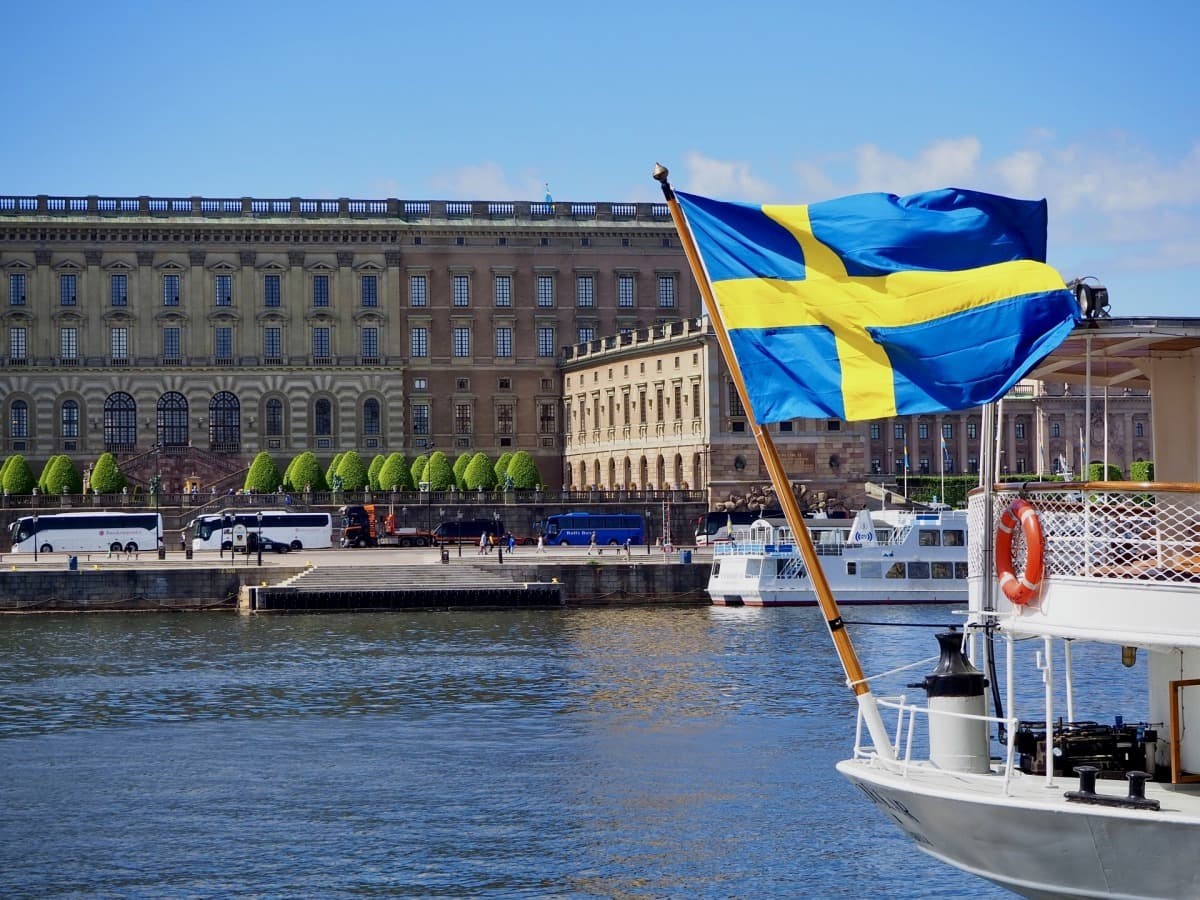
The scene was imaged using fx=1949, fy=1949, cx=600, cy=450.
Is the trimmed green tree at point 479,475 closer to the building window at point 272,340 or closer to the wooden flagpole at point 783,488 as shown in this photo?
the building window at point 272,340

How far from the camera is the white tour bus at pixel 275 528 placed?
88812 mm

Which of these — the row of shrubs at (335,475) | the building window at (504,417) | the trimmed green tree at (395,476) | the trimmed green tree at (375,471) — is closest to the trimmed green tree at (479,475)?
the row of shrubs at (335,475)

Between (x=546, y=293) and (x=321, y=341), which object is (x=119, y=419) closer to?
(x=321, y=341)

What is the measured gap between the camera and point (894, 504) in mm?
97000

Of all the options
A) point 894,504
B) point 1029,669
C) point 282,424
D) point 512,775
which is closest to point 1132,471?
point 894,504

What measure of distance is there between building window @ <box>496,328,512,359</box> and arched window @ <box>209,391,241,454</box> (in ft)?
51.5

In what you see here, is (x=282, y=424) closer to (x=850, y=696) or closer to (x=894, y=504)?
(x=894, y=504)

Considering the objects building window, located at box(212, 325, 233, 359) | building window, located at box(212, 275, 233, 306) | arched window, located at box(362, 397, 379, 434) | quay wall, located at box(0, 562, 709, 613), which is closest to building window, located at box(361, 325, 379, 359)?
arched window, located at box(362, 397, 379, 434)

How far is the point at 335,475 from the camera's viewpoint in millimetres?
101688

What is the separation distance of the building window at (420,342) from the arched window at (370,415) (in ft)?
13.1

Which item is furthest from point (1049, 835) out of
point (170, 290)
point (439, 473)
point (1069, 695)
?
point (170, 290)

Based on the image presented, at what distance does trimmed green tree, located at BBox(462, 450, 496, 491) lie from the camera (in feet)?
334

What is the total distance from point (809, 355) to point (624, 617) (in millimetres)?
49319

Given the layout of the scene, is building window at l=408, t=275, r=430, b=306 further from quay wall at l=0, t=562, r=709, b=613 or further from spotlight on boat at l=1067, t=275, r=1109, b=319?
spotlight on boat at l=1067, t=275, r=1109, b=319
